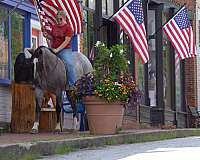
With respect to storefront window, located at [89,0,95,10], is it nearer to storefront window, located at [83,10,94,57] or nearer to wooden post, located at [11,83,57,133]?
storefront window, located at [83,10,94,57]

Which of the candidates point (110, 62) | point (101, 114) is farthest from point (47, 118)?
point (110, 62)

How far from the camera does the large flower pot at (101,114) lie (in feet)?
39.4

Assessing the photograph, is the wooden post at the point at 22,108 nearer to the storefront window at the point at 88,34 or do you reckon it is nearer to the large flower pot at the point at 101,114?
the large flower pot at the point at 101,114

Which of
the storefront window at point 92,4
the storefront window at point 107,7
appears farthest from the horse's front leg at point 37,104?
the storefront window at point 107,7

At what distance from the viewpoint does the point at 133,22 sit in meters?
15.2

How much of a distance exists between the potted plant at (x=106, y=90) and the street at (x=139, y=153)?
69 cm

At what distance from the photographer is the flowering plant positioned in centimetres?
1191

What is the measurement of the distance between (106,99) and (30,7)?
3.21 m

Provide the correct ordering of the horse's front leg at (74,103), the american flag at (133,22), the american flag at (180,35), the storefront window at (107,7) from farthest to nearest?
the american flag at (180,35) < the storefront window at (107,7) < the american flag at (133,22) < the horse's front leg at (74,103)

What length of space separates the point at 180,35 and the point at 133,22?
2.48 meters

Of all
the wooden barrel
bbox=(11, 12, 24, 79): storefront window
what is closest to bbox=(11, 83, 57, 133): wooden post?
the wooden barrel

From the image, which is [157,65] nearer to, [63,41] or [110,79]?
[63,41]

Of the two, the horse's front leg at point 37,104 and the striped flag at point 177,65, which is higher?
the striped flag at point 177,65

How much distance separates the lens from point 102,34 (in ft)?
56.9
